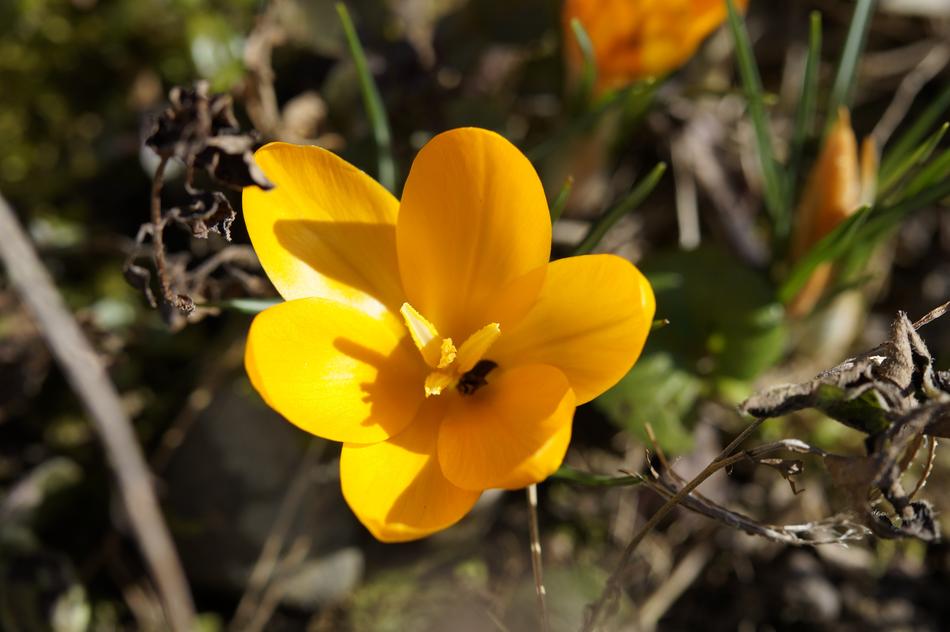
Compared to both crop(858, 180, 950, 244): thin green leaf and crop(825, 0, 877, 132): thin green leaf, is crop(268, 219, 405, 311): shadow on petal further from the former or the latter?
crop(825, 0, 877, 132): thin green leaf

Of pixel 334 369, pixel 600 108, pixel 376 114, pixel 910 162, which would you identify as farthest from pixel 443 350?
pixel 910 162

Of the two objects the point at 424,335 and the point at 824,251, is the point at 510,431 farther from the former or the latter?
the point at 824,251

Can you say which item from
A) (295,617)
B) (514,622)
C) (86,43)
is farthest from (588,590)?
(86,43)

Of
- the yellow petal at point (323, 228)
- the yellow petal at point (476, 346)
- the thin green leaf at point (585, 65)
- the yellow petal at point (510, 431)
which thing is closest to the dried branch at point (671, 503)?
the yellow petal at point (510, 431)

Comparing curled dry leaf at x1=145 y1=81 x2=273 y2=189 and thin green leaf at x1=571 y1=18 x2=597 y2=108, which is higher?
curled dry leaf at x1=145 y1=81 x2=273 y2=189

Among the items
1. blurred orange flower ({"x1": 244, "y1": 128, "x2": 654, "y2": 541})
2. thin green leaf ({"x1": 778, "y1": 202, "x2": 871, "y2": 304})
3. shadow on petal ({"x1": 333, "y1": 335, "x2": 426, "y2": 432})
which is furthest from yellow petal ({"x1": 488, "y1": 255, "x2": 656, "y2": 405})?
thin green leaf ({"x1": 778, "y1": 202, "x2": 871, "y2": 304})

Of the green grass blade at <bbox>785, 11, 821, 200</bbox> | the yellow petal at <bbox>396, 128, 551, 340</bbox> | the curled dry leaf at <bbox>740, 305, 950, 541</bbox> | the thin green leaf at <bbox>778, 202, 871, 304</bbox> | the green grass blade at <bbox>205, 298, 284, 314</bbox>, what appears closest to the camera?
the curled dry leaf at <bbox>740, 305, 950, 541</bbox>
